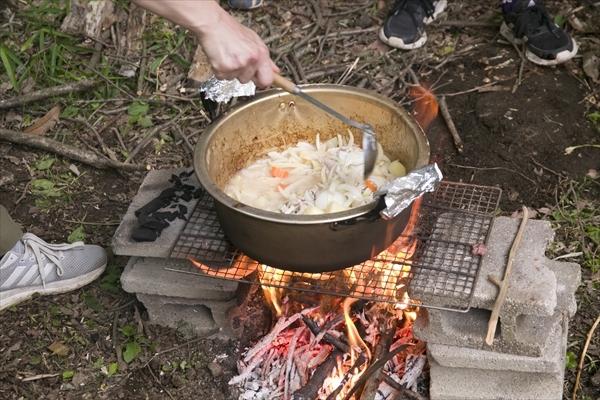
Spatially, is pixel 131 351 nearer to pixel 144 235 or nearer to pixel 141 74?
pixel 144 235

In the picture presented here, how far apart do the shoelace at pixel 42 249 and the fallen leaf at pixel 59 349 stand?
40 cm

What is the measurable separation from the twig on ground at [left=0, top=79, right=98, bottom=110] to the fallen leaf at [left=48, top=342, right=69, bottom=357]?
2.16 meters

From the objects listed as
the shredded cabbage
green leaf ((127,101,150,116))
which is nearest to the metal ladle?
the shredded cabbage

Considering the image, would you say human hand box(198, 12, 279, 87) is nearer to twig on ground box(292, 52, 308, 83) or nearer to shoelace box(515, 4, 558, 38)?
twig on ground box(292, 52, 308, 83)

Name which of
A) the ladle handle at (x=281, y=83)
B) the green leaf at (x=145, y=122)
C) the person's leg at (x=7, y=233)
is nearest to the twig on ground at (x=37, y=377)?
the person's leg at (x=7, y=233)

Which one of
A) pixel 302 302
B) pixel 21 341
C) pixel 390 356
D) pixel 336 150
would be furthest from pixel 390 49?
pixel 21 341

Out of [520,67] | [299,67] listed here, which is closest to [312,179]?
[299,67]

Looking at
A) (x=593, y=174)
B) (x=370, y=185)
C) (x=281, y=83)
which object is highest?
(x=281, y=83)

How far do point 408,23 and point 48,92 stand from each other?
273cm

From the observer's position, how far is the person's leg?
3.68m

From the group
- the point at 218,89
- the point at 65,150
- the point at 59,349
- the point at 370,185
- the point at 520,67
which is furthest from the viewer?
the point at 520,67

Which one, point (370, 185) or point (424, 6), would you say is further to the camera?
point (424, 6)

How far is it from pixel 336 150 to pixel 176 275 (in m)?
0.99

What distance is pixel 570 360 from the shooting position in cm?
346
